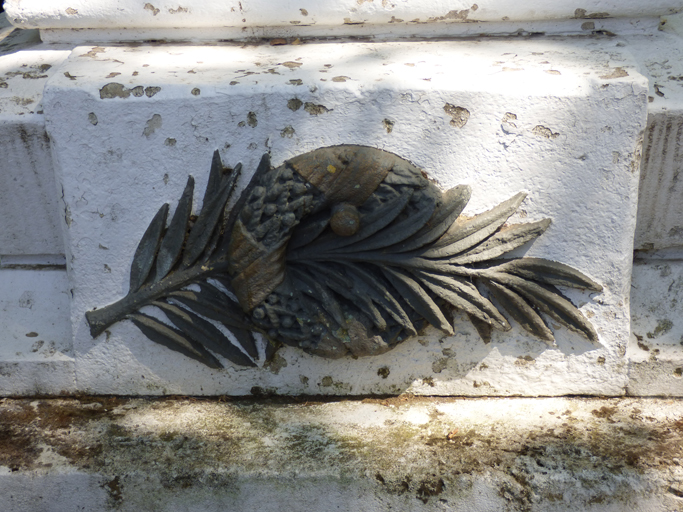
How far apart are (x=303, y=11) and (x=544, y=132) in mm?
584

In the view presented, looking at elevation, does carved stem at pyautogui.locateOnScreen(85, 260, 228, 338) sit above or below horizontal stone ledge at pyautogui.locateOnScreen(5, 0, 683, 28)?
below

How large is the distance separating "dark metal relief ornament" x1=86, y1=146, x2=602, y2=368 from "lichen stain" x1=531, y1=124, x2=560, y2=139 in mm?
134

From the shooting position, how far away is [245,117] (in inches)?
52.0

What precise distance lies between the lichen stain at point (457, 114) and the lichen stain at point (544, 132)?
13 cm

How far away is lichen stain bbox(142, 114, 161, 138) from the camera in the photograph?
133 centimetres

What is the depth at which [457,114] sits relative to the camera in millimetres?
1307

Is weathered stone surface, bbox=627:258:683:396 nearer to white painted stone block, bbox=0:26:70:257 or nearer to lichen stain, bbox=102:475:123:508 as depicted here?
lichen stain, bbox=102:475:123:508

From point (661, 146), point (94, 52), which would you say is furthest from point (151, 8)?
point (661, 146)

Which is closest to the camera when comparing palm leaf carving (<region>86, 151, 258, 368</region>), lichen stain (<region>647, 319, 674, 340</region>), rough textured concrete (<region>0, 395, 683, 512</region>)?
rough textured concrete (<region>0, 395, 683, 512</region>)

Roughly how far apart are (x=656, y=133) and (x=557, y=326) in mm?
432

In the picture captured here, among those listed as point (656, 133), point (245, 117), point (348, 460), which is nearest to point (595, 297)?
point (656, 133)

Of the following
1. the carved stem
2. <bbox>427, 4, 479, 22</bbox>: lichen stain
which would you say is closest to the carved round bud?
the carved stem

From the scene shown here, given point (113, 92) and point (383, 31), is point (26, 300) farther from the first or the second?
point (383, 31)

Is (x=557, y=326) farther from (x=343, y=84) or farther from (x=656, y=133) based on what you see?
(x=343, y=84)
